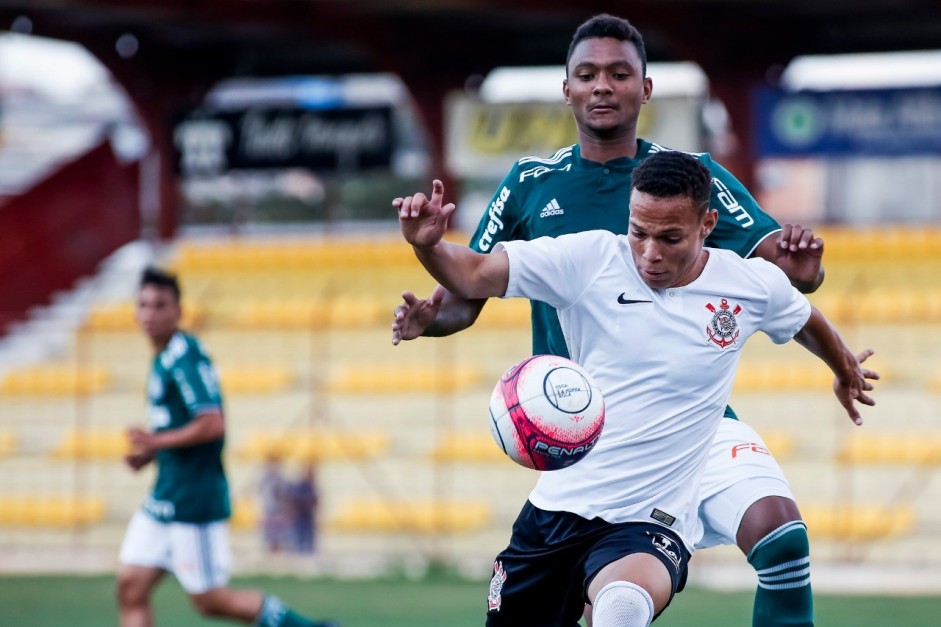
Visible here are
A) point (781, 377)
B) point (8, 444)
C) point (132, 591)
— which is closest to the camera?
point (132, 591)

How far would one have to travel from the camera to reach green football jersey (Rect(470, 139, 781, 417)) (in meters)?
5.22

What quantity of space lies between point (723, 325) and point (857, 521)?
997 cm

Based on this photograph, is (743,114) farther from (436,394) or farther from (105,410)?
(105,410)

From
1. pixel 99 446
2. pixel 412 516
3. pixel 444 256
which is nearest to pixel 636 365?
pixel 444 256

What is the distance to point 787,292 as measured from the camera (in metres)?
5.07

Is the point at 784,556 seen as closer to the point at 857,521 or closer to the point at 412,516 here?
the point at 857,521

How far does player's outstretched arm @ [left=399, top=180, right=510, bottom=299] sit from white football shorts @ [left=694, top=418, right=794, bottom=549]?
114 centimetres

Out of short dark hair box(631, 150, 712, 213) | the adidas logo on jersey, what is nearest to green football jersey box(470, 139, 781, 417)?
the adidas logo on jersey

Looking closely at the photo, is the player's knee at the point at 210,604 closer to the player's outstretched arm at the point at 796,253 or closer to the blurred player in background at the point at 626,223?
the blurred player in background at the point at 626,223

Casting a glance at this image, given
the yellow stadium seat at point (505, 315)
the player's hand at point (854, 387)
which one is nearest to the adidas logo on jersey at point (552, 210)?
the player's hand at point (854, 387)

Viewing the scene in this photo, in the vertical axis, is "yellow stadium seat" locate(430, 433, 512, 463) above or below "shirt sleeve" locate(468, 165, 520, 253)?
below

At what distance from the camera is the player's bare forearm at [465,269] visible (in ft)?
15.1

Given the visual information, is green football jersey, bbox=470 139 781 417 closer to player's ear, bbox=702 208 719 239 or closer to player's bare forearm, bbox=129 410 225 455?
player's ear, bbox=702 208 719 239

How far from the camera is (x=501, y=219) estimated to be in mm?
5375
